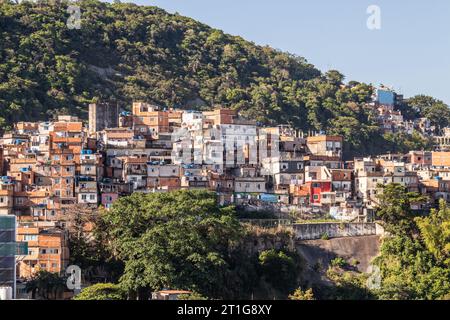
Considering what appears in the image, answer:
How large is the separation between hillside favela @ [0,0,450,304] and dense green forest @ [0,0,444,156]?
5.3 inches

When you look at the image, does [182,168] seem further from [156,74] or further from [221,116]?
[156,74]

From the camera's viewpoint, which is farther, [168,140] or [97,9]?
[97,9]

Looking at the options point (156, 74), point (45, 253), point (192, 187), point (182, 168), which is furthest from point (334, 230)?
point (156, 74)

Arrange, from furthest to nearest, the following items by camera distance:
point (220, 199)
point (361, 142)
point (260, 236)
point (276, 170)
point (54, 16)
Answer: point (54, 16) < point (361, 142) < point (276, 170) < point (220, 199) < point (260, 236)

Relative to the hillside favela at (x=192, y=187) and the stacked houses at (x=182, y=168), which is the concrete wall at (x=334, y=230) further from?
the stacked houses at (x=182, y=168)

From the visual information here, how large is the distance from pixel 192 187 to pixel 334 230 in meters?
4.75

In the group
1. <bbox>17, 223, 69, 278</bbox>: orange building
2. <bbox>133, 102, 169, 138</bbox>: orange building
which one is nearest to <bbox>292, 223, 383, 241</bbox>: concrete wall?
<bbox>17, 223, 69, 278</bbox>: orange building

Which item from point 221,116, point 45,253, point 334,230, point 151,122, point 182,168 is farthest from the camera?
point 151,122

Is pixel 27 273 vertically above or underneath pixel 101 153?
underneath

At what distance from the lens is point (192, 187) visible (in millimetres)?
34906

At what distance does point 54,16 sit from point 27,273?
98.8 feet

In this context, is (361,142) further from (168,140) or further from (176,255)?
(176,255)

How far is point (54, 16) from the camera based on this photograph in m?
56.9
